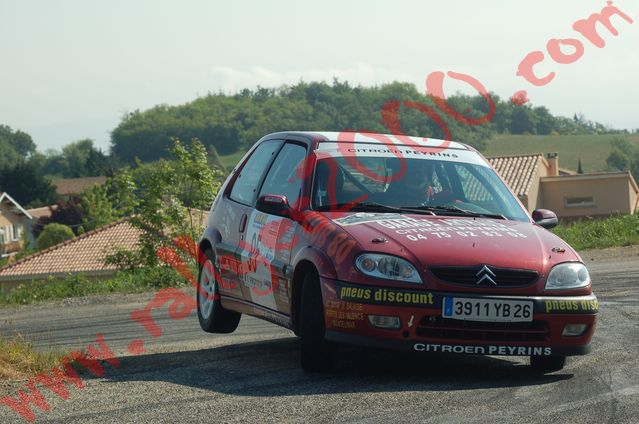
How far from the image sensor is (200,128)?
129125 millimetres

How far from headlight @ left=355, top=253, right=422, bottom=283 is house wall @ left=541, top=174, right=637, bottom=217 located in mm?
70165

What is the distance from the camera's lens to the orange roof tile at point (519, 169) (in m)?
72.0

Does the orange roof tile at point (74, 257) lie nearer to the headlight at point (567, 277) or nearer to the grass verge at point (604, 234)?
the grass verge at point (604, 234)

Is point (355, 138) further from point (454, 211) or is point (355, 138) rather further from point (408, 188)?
point (454, 211)

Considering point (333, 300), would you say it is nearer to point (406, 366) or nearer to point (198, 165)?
point (406, 366)

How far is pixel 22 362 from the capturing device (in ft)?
25.4

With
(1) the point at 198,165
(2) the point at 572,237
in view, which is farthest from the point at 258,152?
(1) the point at 198,165

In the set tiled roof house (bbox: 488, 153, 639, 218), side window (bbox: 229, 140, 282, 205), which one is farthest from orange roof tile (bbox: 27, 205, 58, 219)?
side window (bbox: 229, 140, 282, 205)

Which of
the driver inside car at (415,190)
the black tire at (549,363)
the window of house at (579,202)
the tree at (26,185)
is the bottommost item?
the window of house at (579,202)

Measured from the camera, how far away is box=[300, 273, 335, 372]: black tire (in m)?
7.13

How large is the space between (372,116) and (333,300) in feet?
237

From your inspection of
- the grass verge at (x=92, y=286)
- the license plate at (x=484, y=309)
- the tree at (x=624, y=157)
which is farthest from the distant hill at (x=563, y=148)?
the license plate at (x=484, y=309)

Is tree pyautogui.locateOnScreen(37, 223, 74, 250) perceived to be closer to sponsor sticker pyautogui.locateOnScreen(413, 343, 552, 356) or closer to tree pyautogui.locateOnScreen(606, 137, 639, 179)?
tree pyautogui.locateOnScreen(606, 137, 639, 179)

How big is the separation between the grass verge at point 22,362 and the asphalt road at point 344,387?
1.59 feet
